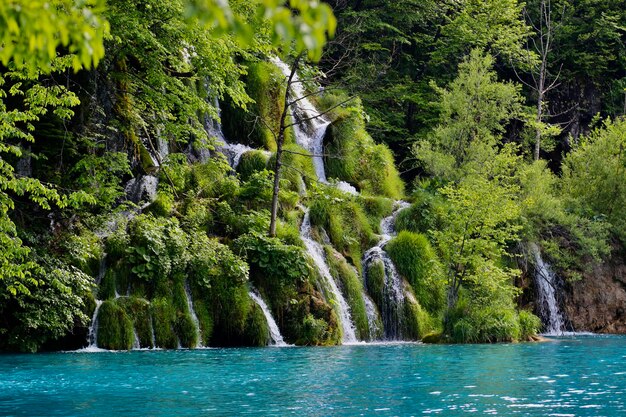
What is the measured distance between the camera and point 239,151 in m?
24.5

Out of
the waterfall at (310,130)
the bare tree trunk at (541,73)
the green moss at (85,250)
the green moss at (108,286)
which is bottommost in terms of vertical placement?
the green moss at (108,286)

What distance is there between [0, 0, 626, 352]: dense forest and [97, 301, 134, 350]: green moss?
1.2 inches

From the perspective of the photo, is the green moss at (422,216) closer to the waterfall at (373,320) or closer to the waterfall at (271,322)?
the waterfall at (373,320)

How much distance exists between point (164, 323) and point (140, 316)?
0.60 m

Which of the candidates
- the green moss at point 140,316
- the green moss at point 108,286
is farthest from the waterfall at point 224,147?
the green moss at point 140,316

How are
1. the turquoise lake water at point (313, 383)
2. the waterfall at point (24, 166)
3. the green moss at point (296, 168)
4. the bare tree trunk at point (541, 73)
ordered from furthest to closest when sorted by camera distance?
1. the bare tree trunk at point (541, 73)
2. the green moss at point (296, 168)
3. the waterfall at point (24, 166)
4. the turquoise lake water at point (313, 383)

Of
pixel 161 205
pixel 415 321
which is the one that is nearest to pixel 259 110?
pixel 161 205

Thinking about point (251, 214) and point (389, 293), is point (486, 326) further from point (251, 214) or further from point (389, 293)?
point (251, 214)

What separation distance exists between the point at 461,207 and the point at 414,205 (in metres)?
4.35

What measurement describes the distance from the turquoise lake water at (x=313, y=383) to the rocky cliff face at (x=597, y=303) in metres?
10.1

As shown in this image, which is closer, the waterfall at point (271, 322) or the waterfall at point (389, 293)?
the waterfall at point (271, 322)

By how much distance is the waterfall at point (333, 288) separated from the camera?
64.5 feet

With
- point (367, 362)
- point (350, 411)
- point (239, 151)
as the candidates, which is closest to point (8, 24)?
point (350, 411)

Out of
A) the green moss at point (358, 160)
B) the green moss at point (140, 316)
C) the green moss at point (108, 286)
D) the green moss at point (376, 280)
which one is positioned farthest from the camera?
the green moss at point (358, 160)
